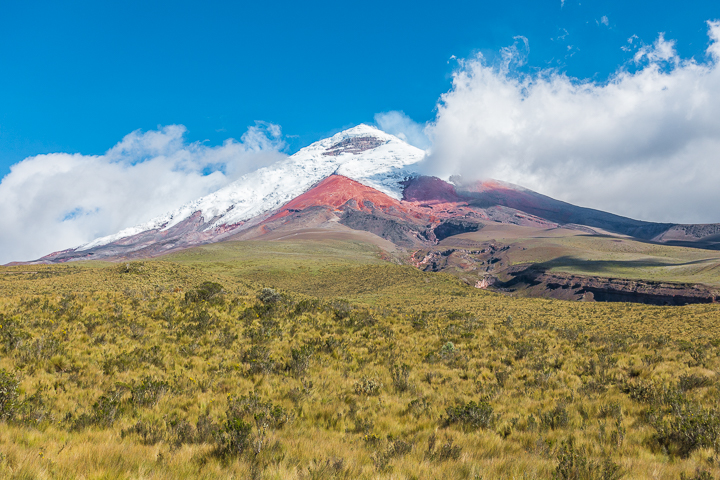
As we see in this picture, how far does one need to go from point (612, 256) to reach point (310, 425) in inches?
6732

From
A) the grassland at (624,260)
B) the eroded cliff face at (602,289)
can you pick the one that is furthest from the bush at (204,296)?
the grassland at (624,260)

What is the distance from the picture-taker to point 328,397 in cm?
784

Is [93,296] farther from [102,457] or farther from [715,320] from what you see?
[715,320]

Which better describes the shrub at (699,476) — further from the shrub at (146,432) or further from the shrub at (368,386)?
the shrub at (146,432)

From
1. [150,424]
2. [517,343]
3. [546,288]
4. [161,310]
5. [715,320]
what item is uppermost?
[161,310]

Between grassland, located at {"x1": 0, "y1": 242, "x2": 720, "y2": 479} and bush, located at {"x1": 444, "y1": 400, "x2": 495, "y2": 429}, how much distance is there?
0.03 metres

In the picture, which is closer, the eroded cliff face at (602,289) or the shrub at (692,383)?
the shrub at (692,383)

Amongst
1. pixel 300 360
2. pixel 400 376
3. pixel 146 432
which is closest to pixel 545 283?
pixel 400 376

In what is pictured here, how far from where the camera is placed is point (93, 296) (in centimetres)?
1461

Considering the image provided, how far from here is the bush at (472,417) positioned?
6.70 metres

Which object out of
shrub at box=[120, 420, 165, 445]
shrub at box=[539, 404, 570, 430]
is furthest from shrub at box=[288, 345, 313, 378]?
shrub at box=[539, 404, 570, 430]

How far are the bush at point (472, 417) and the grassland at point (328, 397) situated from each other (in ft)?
0.09

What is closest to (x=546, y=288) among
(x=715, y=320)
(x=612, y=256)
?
(x=612, y=256)

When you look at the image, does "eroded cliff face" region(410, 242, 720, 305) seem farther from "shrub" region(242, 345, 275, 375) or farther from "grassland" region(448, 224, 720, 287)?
"shrub" region(242, 345, 275, 375)
